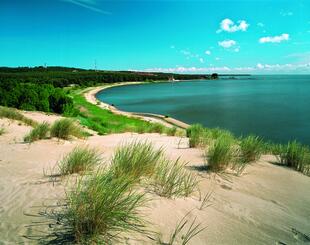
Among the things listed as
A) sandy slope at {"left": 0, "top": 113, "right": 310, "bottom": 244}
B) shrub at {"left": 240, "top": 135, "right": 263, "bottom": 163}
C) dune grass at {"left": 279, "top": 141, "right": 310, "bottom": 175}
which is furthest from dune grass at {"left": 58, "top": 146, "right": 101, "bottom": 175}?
dune grass at {"left": 279, "top": 141, "right": 310, "bottom": 175}

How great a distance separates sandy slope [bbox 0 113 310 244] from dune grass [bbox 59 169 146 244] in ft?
0.79

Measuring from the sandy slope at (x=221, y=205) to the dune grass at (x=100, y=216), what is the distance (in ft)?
0.79

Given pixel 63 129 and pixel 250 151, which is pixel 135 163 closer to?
pixel 250 151

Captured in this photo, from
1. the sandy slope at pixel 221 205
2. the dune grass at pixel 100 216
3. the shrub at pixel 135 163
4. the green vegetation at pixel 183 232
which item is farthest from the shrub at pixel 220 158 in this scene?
the dune grass at pixel 100 216

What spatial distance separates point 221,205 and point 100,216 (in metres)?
2.06

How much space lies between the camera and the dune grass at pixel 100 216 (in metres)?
2.71

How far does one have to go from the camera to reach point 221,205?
4.02m

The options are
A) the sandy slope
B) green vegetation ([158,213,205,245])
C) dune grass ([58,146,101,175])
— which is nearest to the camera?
green vegetation ([158,213,205,245])

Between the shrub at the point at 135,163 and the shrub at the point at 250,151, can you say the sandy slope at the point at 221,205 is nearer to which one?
the shrub at the point at 250,151

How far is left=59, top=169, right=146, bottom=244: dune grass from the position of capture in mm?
2707

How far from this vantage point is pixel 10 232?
9.42 ft

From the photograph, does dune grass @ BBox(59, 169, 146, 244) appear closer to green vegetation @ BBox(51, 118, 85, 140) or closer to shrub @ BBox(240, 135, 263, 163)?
shrub @ BBox(240, 135, 263, 163)

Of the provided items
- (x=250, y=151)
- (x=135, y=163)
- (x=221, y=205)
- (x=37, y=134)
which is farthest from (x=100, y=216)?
(x=37, y=134)

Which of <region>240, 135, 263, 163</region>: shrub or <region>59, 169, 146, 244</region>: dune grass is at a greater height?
<region>59, 169, 146, 244</region>: dune grass
